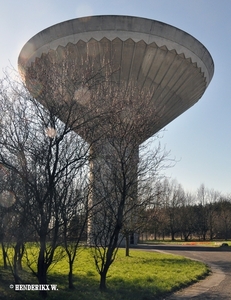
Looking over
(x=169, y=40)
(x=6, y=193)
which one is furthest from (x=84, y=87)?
(x=169, y=40)

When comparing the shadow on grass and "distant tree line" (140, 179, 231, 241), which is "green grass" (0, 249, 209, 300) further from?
"distant tree line" (140, 179, 231, 241)

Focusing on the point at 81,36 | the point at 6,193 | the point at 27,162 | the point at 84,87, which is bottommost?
the point at 6,193

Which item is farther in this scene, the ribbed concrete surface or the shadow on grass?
the ribbed concrete surface

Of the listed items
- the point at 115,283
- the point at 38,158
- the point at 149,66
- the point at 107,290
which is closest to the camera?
the point at 38,158

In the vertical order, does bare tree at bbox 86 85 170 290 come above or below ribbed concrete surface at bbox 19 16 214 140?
below

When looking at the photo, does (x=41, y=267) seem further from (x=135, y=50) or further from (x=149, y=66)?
(x=149, y=66)

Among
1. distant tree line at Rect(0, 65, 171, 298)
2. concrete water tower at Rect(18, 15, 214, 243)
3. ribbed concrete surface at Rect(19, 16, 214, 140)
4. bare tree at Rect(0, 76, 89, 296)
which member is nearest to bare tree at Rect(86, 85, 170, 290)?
distant tree line at Rect(0, 65, 171, 298)

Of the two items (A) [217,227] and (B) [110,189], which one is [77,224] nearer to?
(B) [110,189]

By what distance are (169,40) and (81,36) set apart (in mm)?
3972

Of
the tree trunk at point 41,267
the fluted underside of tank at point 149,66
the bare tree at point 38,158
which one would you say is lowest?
the tree trunk at point 41,267

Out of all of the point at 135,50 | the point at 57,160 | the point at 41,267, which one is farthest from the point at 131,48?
the point at 41,267

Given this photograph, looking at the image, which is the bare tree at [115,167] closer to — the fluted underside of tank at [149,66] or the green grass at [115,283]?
the green grass at [115,283]

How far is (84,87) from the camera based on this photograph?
7.93 metres

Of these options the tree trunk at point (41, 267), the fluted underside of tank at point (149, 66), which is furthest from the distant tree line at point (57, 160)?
the fluted underside of tank at point (149, 66)
